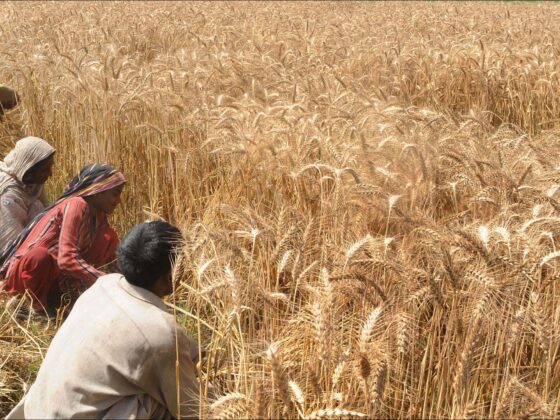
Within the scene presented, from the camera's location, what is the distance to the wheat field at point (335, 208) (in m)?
2.22

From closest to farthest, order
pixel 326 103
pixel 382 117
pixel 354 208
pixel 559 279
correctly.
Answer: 1. pixel 559 279
2. pixel 354 208
3. pixel 382 117
4. pixel 326 103

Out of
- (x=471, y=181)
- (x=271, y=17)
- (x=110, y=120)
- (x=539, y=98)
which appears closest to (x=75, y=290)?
(x=110, y=120)

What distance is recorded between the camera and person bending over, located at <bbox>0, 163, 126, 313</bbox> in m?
3.61

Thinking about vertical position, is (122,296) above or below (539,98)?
above

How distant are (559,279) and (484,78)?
464cm

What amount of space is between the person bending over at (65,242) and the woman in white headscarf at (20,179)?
0.20 metres

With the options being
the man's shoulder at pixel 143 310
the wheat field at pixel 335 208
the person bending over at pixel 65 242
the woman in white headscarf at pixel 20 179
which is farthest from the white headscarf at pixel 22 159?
the man's shoulder at pixel 143 310

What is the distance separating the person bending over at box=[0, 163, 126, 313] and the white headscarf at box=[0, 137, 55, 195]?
0.29 metres

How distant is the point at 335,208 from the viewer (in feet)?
10.4

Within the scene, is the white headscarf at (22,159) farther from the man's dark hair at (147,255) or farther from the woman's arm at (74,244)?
the man's dark hair at (147,255)

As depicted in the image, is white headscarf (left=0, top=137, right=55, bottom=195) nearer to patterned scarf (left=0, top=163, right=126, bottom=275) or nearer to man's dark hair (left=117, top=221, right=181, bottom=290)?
patterned scarf (left=0, top=163, right=126, bottom=275)

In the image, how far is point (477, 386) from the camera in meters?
2.37

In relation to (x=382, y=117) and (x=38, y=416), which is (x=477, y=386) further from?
(x=382, y=117)

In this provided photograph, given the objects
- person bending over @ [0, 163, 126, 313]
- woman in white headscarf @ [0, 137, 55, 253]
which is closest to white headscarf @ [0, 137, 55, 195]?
woman in white headscarf @ [0, 137, 55, 253]
